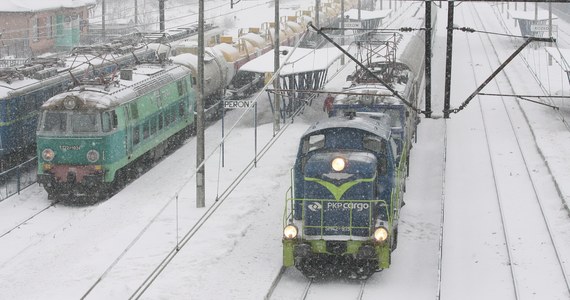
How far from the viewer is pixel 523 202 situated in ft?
76.4

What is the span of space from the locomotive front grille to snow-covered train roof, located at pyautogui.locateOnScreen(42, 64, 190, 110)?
9.40m

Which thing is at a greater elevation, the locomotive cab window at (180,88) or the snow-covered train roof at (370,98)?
the snow-covered train roof at (370,98)

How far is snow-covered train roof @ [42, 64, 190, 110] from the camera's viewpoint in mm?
23031

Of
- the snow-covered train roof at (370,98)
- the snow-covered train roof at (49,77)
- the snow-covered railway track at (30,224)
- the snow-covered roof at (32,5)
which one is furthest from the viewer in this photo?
the snow-covered roof at (32,5)

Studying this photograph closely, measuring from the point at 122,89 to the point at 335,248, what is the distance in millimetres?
11013

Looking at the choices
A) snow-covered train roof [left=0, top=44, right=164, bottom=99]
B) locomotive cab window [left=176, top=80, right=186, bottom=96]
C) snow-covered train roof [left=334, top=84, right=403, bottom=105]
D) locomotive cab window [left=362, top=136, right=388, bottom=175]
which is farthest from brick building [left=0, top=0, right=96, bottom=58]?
locomotive cab window [left=362, top=136, right=388, bottom=175]

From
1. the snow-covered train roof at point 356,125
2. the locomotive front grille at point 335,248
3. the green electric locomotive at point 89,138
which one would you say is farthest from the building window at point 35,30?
the locomotive front grille at point 335,248

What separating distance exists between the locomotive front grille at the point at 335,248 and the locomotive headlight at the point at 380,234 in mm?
668

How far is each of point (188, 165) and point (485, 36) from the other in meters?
48.0

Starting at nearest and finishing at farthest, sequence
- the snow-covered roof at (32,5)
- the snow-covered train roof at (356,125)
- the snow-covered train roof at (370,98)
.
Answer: the snow-covered train roof at (356,125) < the snow-covered train roof at (370,98) < the snow-covered roof at (32,5)

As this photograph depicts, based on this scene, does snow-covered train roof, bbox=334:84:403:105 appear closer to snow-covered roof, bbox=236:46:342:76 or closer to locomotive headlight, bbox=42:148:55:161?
locomotive headlight, bbox=42:148:55:161

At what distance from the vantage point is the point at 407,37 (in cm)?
3834

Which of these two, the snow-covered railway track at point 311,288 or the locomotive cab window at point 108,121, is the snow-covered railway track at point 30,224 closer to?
the locomotive cab window at point 108,121

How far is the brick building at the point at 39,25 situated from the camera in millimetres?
48000
